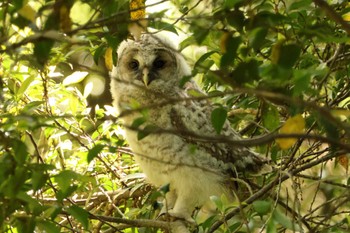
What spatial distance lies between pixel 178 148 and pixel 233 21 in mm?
1573

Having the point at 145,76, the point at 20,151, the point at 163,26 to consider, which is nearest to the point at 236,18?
the point at 20,151

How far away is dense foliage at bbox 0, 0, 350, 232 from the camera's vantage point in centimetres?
119

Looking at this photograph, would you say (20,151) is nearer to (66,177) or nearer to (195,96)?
(66,177)

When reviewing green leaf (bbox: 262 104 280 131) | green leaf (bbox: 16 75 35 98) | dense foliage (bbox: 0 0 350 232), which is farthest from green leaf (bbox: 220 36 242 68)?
green leaf (bbox: 16 75 35 98)

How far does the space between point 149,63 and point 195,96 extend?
1.47 m

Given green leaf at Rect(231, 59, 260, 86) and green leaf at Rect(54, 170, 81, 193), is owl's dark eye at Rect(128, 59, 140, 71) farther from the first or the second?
green leaf at Rect(231, 59, 260, 86)

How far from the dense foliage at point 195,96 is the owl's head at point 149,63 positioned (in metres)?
0.17

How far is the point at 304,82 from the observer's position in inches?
49.4

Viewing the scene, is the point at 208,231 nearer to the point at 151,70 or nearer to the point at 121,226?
the point at 121,226

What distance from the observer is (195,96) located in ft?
5.24

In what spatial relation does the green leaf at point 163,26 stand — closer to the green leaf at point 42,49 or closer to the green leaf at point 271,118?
the green leaf at point 271,118

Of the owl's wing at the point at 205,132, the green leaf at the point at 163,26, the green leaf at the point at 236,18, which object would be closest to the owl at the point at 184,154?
the owl's wing at the point at 205,132

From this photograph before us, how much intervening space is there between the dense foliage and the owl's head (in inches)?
6.6

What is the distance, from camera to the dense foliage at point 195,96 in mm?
1187
